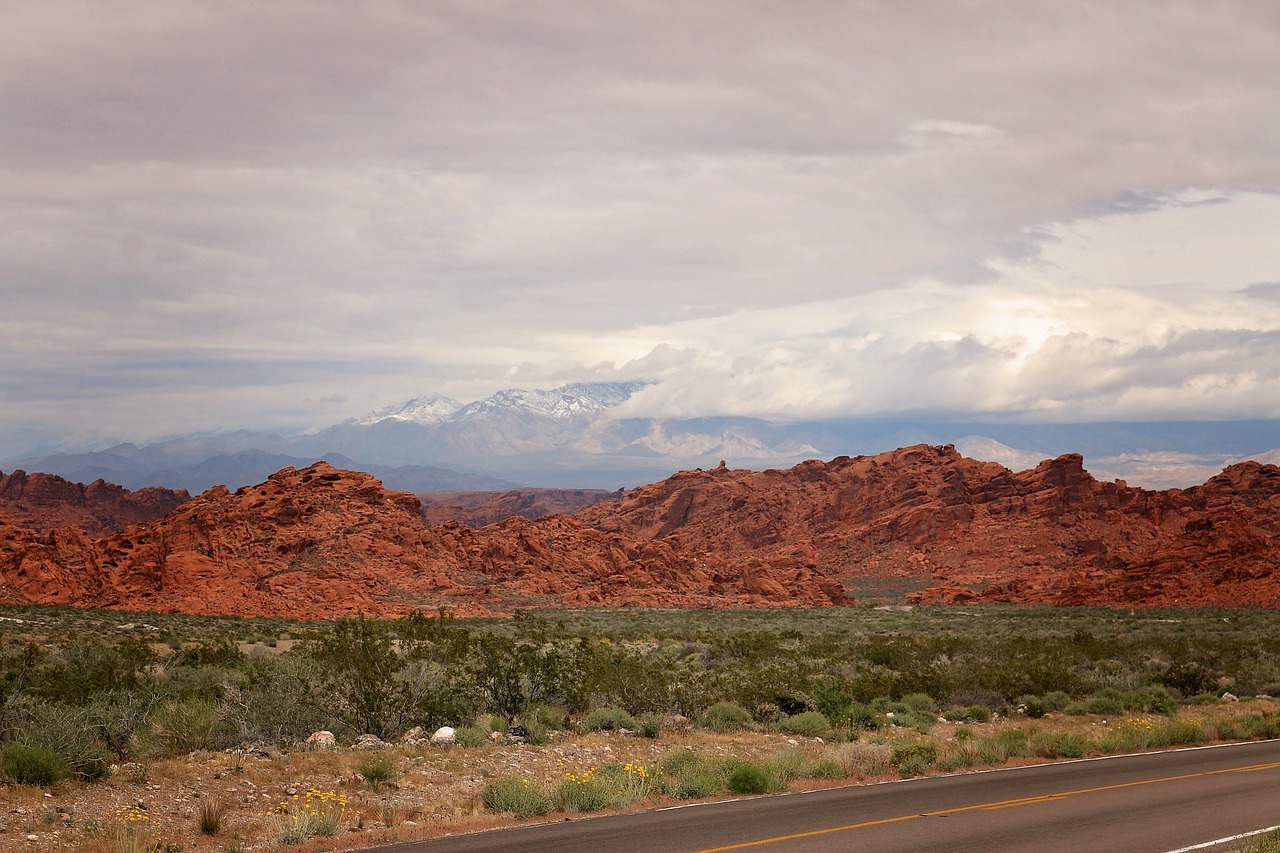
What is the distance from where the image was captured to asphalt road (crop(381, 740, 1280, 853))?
1220 cm

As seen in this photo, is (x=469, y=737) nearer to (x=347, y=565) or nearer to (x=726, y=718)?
(x=726, y=718)

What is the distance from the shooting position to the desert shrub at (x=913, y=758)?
17797 mm

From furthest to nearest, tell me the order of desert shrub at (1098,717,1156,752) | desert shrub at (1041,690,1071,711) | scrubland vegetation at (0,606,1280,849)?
desert shrub at (1041,690,1071,711), desert shrub at (1098,717,1156,752), scrubland vegetation at (0,606,1280,849)

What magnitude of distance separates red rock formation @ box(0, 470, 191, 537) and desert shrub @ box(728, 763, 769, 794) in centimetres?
13653

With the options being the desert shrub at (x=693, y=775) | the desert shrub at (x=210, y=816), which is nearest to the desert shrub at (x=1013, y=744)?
the desert shrub at (x=693, y=775)

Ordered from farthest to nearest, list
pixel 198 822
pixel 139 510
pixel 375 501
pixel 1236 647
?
1. pixel 139 510
2. pixel 375 501
3. pixel 1236 647
4. pixel 198 822

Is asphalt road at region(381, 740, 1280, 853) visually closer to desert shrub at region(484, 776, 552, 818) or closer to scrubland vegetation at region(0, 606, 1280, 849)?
desert shrub at region(484, 776, 552, 818)

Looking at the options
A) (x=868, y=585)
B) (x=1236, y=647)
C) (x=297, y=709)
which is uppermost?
(x=297, y=709)

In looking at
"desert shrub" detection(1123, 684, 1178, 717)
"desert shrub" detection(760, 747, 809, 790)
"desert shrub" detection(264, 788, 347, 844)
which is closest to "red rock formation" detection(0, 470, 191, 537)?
"desert shrub" detection(1123, 684, 1178, 717)

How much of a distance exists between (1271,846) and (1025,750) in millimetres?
8798

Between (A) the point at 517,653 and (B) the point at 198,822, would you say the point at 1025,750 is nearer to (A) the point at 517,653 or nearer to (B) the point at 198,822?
(A) the point at 517,653

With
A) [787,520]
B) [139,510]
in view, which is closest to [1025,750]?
[787,520]

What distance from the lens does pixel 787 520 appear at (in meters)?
136

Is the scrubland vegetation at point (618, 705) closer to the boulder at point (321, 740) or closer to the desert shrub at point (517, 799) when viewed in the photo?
the desert shrub at point (517, 799)
